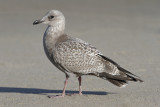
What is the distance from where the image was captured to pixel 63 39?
29.3ft

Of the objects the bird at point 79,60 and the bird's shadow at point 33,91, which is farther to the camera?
the bird's shadow at point 33,91

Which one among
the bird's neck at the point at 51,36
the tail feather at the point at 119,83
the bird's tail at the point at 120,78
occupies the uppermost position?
the bird's neck at the point at 51,36

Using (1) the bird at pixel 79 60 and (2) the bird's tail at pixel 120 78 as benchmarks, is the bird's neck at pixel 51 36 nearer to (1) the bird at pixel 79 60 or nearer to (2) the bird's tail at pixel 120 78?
(1) the bird at pixel 79 60

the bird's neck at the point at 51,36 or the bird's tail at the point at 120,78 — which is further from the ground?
the bird's neck at the point at 51,36

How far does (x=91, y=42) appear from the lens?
16953 mm

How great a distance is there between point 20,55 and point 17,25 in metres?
6.34

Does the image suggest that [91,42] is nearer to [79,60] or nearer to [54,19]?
[54,19]

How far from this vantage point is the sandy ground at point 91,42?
8.73 metres

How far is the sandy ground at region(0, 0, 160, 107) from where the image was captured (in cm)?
873

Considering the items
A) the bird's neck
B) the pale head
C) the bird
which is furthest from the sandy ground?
the pale head

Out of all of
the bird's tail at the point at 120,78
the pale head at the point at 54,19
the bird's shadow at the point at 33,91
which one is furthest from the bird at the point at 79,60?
the bird's shadow at the point at 33,91

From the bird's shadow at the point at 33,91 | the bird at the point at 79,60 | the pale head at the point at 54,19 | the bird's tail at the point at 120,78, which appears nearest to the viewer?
the bird at the point at 79,60

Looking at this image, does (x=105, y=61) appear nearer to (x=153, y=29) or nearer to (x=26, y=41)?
(x=26, y=41)

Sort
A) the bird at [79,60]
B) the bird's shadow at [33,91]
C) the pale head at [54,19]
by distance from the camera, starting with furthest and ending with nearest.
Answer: the bird's shadow at [33,91] → the pale head at [54,19] → the bird at [79,60]
